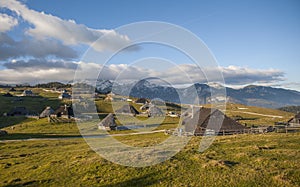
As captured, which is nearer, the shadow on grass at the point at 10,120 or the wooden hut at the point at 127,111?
the shadow on grass at the point at 10,120

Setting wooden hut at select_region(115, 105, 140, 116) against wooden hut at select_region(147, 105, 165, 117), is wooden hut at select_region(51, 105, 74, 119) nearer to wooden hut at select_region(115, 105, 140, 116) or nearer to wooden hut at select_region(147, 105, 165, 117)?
wooden hut at select_region(115, 105, 140, 116)

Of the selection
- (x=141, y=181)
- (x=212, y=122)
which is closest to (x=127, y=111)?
(x=212, y=122)

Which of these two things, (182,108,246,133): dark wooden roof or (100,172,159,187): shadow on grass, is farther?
(182,108,246,133): dark wooden roof

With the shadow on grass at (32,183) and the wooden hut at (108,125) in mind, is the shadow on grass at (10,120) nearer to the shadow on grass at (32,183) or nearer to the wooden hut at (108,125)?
the wooden hut at (108,125)

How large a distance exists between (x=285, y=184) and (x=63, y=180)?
16.1 m

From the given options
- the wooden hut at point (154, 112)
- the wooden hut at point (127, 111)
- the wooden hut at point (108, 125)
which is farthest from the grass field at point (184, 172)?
the wooden hut at point (154, 112)

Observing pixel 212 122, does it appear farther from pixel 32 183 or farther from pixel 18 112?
pixel 18 112

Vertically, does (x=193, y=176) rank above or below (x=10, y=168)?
above

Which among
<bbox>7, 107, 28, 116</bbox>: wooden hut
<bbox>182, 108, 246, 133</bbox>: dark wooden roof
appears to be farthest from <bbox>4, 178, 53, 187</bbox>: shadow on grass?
<bbox>7, 107, 28, 116</bbox>: wooden hut

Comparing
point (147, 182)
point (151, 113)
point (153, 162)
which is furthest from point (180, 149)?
point (151, 113)

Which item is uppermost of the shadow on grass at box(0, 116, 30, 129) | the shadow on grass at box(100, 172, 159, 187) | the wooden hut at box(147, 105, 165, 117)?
the shadow on grass at box(100, 172, 159, 187)

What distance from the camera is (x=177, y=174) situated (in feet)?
61.5

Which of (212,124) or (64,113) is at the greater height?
(212,124)

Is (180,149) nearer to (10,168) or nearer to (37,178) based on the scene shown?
(37,178)
